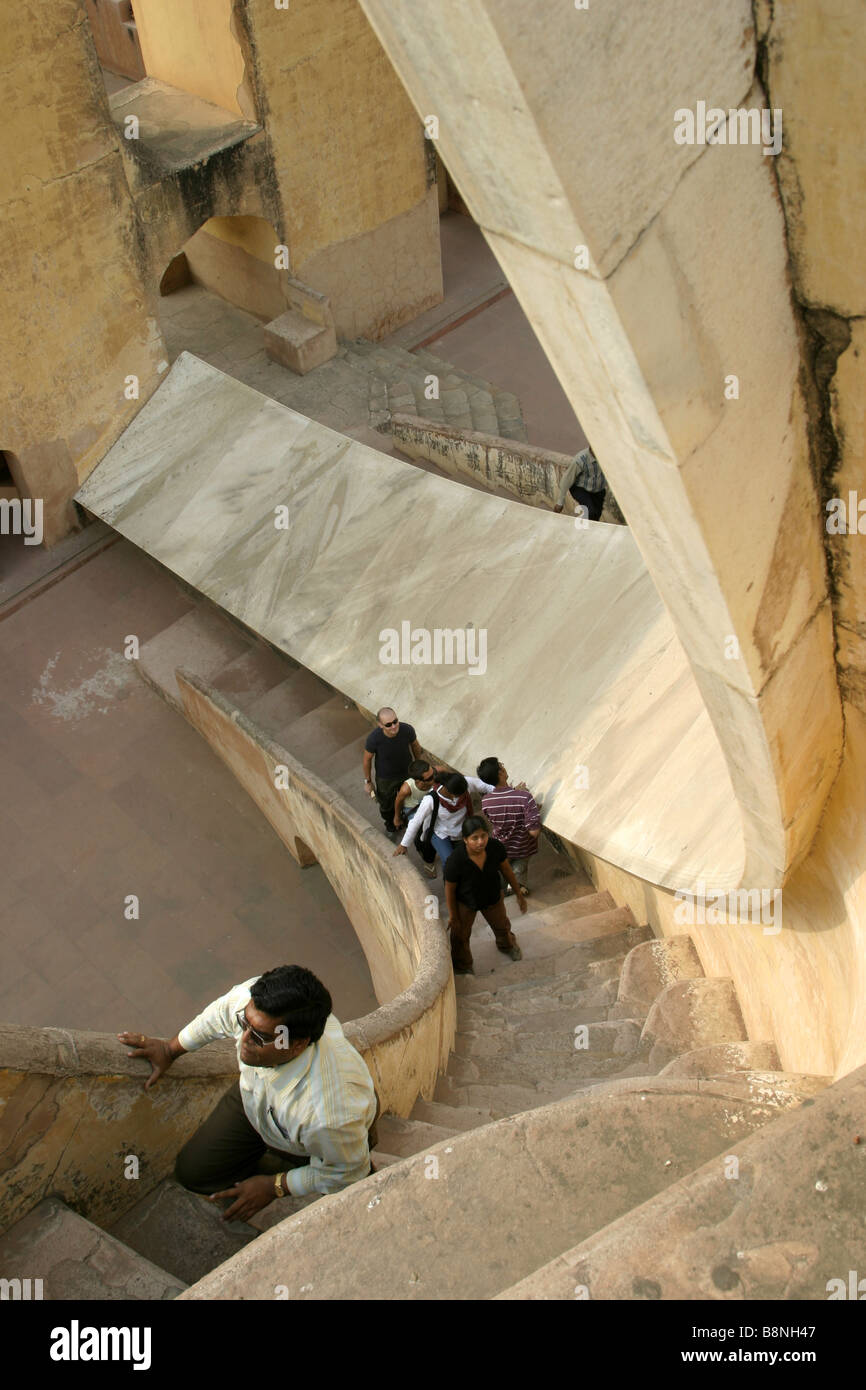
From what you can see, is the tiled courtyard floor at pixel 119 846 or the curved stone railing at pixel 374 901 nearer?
the curved stone railing at pixel 374 901

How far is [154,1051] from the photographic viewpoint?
4156 millimetres

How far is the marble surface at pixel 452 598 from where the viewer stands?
5898 millimetres

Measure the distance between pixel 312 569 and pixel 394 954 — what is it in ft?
9.55

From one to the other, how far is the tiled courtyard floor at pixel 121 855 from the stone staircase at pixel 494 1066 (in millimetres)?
488

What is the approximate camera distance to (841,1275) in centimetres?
275

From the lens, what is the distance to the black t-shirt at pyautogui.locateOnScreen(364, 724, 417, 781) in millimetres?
7219

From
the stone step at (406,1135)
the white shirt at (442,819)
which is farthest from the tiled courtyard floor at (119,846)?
the stone step at (406,1135)

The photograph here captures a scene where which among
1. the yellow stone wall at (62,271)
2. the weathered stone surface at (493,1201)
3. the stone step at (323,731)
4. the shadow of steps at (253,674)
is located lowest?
the weathered stone surface at (493,1201)

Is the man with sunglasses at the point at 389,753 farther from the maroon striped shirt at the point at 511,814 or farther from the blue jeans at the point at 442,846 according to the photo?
the maroon striped shirt at the point at 511,814

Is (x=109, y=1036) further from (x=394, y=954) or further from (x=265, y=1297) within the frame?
(x=394, y=954)

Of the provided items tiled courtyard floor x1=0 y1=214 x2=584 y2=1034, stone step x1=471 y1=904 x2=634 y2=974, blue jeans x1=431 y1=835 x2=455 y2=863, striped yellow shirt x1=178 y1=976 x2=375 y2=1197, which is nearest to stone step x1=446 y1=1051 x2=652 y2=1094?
stone step x1=471 y1=904 x2=634 y2=974

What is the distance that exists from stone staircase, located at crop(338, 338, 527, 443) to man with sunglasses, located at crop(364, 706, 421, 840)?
15.4 ft

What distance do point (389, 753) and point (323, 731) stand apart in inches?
58.9

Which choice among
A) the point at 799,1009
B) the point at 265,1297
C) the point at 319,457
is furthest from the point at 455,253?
the point at 265,1297
